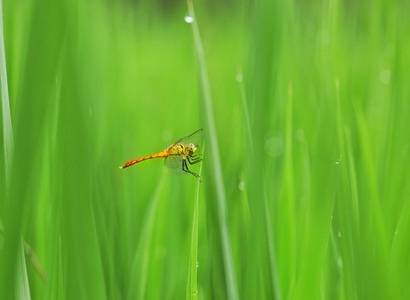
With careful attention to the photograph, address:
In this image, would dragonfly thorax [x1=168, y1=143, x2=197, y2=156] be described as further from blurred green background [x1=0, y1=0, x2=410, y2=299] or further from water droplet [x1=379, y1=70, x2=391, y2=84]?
water droplet [x1=379, y1=70, x2=391, y2=84]

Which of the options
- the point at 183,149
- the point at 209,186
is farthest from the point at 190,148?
the point at 209,186

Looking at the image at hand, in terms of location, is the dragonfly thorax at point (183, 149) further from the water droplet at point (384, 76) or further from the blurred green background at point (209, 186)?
the water droplet at point (384, 76)

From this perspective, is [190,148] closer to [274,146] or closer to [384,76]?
[274,146]

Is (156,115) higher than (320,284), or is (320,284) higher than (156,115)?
(156,115)

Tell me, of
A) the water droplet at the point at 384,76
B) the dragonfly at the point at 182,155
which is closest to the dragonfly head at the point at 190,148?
the dragonfly at the point at 182,155

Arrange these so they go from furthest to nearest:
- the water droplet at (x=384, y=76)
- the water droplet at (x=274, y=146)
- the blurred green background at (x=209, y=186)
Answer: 1. the water droplet at (x=384, y=76)
2. the water droplet at (x=274, y=146)
3. the blurred green background at (x=209, y=186)

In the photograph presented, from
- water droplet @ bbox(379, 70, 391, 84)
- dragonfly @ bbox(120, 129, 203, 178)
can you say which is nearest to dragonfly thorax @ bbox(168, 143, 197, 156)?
dragonfly @ bbox(120, 129, 203, 178)

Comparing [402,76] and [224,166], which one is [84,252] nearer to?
[224,166]

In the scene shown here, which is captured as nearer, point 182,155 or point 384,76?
point 182,155

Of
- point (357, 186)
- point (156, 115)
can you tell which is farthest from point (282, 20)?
point (156, 115)
